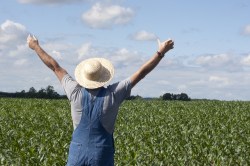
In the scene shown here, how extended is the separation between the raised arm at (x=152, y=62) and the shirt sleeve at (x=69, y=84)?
1.78ft

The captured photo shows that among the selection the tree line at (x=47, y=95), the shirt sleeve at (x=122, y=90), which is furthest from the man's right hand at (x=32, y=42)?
the tree line at (x=47, y=95)

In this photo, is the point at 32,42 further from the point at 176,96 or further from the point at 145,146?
the point at 176,96

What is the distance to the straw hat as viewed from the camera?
5289 mm

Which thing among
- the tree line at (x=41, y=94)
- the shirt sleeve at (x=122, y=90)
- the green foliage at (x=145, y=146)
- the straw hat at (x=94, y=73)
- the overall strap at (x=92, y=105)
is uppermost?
the tree line at (x=41, y=94)

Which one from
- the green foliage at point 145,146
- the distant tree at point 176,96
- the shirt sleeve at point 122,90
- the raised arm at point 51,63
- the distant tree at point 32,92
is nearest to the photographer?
the shirt sleeve at point 122,90

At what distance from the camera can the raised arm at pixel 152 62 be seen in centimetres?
532

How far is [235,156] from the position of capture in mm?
14312

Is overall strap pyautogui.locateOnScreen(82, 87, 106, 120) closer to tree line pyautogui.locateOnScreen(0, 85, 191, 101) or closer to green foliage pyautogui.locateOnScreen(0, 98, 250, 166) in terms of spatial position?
green foliage pyautogui.locateOnScreen(0, 98, 250, 166)

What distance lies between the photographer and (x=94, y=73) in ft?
17.5

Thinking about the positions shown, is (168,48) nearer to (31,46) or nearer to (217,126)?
(31,46)

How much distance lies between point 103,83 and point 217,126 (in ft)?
59.7

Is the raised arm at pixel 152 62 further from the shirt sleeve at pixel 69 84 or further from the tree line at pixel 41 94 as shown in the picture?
the tree line at pixel 41 94

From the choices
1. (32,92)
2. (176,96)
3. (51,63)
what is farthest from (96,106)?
(32,92)

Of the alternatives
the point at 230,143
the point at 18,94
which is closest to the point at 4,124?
the point at 230,143
